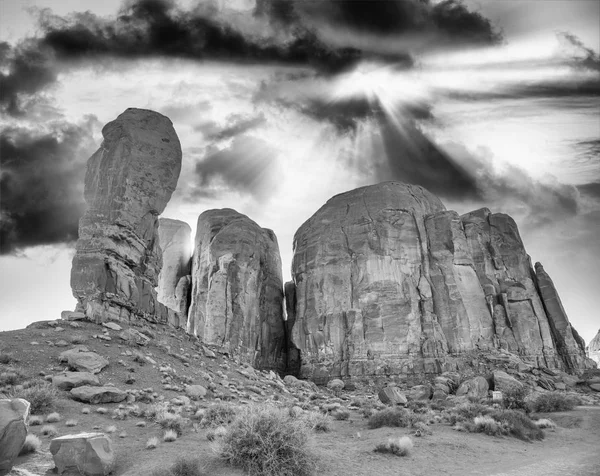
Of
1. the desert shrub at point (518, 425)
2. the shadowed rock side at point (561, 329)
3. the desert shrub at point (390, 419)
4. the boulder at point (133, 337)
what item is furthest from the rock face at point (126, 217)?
the shadowed rock side at point (561, 329)

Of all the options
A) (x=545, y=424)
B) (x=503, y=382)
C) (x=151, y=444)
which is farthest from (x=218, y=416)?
(x=503, y=382)

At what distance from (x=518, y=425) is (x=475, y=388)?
914 cm

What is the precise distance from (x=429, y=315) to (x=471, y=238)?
12685 mm

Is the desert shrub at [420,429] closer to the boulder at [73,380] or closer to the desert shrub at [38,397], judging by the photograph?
the desert shrub at [38,397]

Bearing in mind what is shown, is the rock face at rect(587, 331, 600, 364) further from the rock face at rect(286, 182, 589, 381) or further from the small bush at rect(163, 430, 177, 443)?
the small bush at rect(163, 430, 177, 443)

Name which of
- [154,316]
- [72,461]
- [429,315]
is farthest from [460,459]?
[429,315]

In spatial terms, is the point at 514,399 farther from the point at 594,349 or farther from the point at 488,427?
the point at 594,349

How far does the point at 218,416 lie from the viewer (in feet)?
46.0

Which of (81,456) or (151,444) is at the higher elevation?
(151,444)

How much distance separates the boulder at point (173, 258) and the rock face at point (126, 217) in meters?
24.7

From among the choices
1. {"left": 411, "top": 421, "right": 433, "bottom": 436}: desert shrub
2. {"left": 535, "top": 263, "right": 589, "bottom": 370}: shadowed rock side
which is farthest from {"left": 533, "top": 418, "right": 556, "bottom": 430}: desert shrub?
{"left": 535, "top": 263, "right": 589, "bottom": 370}: shadowed rock side

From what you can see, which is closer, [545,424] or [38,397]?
[38,397]

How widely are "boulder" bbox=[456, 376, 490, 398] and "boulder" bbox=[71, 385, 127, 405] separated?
18370 millimetres

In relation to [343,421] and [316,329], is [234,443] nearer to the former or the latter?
[343,421]
